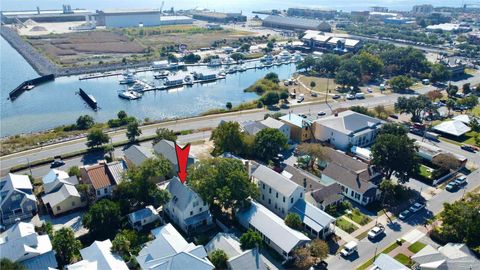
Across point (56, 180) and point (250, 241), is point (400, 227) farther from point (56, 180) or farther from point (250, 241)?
point (56, 180)

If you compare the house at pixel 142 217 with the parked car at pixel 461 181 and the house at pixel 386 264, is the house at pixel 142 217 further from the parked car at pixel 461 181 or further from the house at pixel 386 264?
the parked car at pixel 461 181

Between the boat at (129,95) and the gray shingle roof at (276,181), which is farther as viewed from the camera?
the boat at (129,95)

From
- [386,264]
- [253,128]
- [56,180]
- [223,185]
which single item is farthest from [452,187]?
[56,180]

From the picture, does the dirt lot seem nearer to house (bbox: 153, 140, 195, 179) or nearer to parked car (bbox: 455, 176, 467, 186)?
house (bbox: 153, 140, 195, 179)

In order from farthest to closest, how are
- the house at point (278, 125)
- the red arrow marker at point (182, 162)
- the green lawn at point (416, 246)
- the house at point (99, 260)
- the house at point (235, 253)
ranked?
1. the house at point (278, 125)
2. the red arrow marker at point (182, 162)
3. the green lawn at point (416, 246)
4. the house at point (235, 253)
5. the house at point (99, 260)

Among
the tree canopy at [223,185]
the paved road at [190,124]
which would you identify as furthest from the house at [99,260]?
the paved road at [190,124]

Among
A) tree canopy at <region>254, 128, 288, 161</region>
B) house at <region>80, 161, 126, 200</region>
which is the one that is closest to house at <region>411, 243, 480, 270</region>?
tree canopy at <region>254, 128, 288, 161</region>

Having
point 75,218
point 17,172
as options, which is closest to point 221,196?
point 75,218

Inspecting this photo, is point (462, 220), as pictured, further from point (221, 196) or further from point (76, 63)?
point (76, 63)
